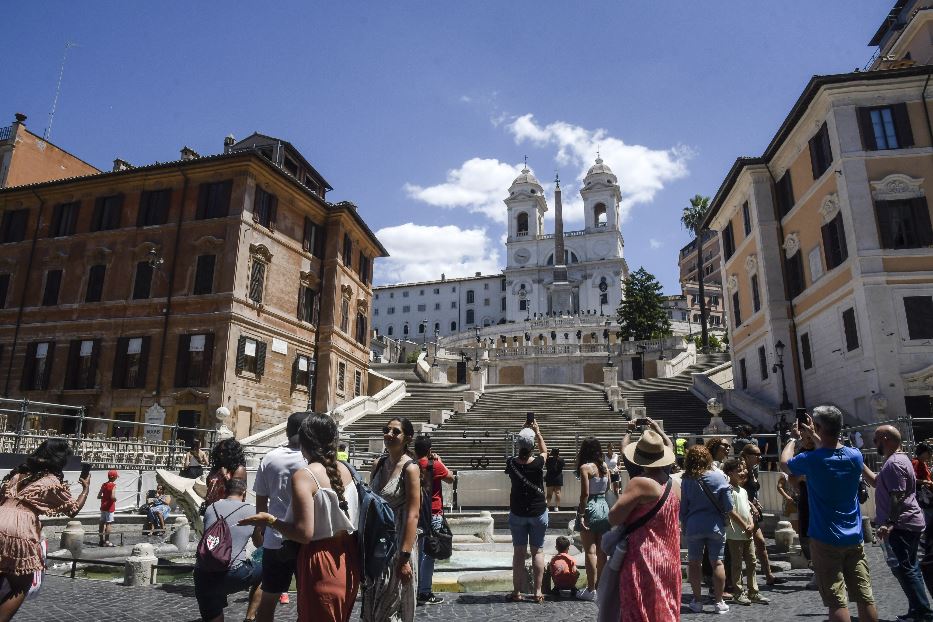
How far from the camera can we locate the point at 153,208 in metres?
29.0

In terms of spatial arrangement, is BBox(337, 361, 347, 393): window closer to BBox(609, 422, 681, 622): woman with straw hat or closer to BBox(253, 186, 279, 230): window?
BBox(253, 186, 279, 230): window

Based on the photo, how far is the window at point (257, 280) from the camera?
27.5 m

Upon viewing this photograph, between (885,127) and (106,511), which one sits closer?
(106,511)

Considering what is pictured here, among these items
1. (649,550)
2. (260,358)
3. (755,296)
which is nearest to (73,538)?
(649,550)

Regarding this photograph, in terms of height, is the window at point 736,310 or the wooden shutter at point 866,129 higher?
the wooden shutter at point 866,129

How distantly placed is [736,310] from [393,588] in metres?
30.1

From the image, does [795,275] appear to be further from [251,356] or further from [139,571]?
[139,571]

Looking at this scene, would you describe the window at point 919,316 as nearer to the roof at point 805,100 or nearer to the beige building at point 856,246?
the beige building at point 856,246

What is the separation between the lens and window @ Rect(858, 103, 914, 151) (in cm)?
2100

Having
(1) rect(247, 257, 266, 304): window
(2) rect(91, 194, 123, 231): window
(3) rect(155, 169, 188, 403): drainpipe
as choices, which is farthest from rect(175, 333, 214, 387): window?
(2) rect(91, 194, 123, 231): window

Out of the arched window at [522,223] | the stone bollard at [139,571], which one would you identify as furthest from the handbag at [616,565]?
the arched window at [522,223]

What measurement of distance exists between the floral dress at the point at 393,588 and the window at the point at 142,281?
87.0ft

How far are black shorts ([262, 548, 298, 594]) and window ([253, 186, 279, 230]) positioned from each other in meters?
25.3

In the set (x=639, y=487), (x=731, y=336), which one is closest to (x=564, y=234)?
(x=731, y=336)
